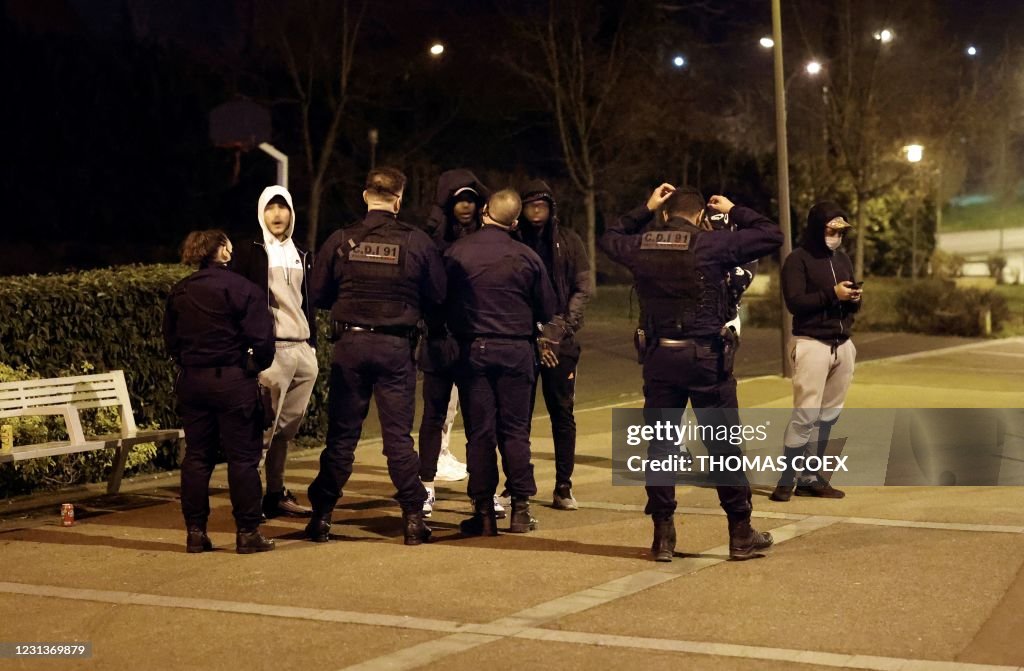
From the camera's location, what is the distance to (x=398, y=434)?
7902 millimetres

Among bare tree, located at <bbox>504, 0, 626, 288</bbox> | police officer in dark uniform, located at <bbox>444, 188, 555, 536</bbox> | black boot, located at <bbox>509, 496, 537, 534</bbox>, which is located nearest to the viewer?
police officer in dark uniform, located at <bbox>444, 188, 555, 536</bbox>

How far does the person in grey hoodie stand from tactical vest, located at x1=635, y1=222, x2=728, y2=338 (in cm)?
208

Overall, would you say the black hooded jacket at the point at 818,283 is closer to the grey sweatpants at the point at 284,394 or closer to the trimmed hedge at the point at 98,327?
the grey sweatpants at the point at 284,394

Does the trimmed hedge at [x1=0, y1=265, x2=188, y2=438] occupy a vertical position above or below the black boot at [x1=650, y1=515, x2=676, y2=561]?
above

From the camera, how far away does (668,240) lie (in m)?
7.48

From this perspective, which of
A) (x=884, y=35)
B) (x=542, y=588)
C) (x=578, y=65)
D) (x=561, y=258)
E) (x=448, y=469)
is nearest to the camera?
(x=542, y=588)

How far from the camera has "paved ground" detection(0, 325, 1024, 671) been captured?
5781 mm

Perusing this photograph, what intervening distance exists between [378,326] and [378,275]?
268 millimetres

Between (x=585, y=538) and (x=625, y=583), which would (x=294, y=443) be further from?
(x=625, y=583)

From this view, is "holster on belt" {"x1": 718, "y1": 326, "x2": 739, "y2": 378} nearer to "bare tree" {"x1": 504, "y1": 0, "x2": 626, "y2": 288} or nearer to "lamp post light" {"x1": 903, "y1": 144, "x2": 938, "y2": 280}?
"lamp post light" {"x1": 903, "y1": 144, "x2": 938, "y2": 280}

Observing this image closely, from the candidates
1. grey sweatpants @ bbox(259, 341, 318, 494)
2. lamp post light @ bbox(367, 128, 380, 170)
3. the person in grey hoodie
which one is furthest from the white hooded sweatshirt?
lamp post light @ bbox(367, 128, 380, 170)

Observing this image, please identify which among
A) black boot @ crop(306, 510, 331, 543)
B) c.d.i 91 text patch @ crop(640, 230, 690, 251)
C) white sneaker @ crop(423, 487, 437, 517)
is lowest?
black boot @ crop(306, 510, 331, 543)

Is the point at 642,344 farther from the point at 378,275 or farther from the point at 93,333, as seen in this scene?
the point at 93,333

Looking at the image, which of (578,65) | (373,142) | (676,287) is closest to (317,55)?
(373,142)
